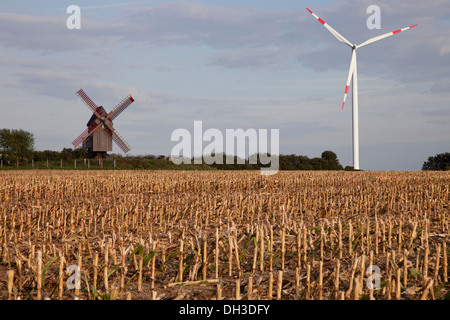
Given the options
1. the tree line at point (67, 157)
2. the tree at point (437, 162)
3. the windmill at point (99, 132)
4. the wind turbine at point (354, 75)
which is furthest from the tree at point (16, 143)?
the tree at point (437, 162)

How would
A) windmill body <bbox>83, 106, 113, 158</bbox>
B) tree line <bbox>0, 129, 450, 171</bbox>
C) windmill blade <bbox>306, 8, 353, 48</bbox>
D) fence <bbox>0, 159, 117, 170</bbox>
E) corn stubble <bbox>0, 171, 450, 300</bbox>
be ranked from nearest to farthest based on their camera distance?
corn stubble <bbox>0, 171, 450, 300</bbox> → windmill blade <bbox>306, 8, 353, 48</bbox> → fence <bbox>0, 159, 117, 170</bbox> → windmill body <bbox>83, 106, 113, 158</bbox> → tree line <bbox>0, 129, 450, 171</bbox>

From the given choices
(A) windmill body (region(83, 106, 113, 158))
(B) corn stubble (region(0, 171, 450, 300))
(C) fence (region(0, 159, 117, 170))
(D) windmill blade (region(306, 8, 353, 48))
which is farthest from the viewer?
(A) windmill body (region(83, 106, 113, 158))

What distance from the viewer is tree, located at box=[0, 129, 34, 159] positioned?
7397cm

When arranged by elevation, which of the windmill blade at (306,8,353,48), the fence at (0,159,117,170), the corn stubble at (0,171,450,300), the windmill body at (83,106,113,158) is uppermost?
the windmill blade at (306,8,353,48)

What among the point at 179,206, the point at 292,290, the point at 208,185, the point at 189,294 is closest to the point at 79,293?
the point at 189,294

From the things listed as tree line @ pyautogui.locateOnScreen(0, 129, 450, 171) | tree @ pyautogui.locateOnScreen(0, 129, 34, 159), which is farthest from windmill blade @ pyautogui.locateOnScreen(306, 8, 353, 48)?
tree @ pyautogui.locateOnScreen(0, 129, 34, 159)

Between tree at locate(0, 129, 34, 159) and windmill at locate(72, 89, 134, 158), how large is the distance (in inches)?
526

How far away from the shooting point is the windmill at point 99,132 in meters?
65.7

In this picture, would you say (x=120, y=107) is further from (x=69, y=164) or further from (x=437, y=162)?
(x=437, y=162)

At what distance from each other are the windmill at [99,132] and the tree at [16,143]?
13362 millimetres

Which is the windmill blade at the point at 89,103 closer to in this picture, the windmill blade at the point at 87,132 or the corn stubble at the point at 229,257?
the windmill blade at the point at 87,132

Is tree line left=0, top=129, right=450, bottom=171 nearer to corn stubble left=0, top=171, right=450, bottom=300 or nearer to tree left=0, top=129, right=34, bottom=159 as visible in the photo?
tree left=0, top=129, right=34, bottom=159

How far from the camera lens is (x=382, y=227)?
1080 cm
